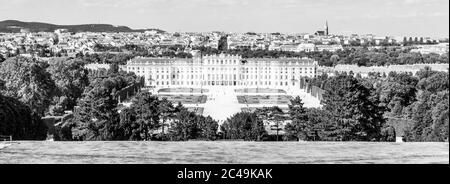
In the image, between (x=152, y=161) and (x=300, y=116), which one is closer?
(x=152, y=161)

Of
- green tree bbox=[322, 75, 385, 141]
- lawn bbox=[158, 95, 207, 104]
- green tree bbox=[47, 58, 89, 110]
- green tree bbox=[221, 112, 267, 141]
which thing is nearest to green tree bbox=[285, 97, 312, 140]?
green tree bbox=[221, 112, 267, 141]

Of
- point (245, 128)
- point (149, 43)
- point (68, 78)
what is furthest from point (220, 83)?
point (149, 43)

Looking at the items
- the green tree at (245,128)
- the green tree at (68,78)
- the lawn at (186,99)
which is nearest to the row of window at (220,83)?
the lawn at (186,99)

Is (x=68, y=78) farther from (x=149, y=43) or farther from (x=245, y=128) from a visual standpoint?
(x=149, y=43)

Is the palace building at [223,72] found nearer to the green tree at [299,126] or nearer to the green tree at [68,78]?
the green tree at [68,78]

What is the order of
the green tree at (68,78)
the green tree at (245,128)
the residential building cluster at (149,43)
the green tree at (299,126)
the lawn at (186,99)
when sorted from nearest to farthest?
the green tree at (299,126)
the green tree at (245,128)
the green tree at (68,78)
the lawn at (186,99)
the residential building cluster at (149,43)

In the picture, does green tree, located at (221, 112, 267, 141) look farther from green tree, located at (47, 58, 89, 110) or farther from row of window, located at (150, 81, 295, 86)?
row of window, located at (150, 81, 295, 86)
